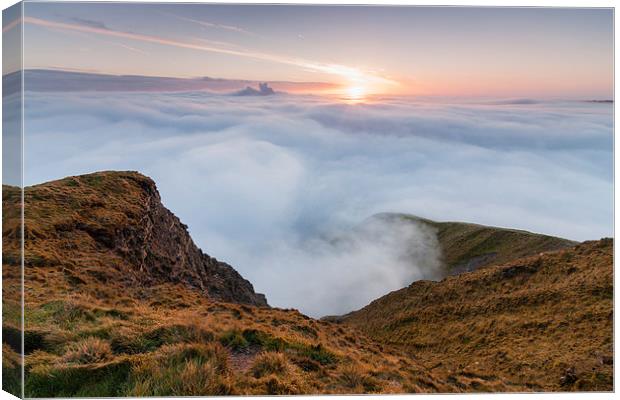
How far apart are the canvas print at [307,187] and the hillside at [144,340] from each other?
0.04 meters

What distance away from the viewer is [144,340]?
7.16 metres

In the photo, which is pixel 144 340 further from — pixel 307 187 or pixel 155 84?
pixel 155 84

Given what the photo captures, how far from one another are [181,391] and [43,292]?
3.36m

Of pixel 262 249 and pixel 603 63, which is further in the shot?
pixel 262 249

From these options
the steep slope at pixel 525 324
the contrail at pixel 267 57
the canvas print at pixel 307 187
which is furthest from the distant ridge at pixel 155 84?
the steep slope at pixel 525 324

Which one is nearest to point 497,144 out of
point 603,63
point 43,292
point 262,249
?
point 603,63

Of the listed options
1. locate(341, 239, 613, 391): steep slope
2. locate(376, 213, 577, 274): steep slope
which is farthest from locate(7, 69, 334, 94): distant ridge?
locate(341, 239, 613, 391): steep slope

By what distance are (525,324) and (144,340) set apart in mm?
6803

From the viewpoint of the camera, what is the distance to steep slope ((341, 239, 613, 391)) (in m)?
8.03

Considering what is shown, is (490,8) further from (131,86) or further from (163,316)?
(163,316)

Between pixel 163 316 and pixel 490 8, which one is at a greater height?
pixel 490 8

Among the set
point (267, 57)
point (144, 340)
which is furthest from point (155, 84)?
point (144, 340)

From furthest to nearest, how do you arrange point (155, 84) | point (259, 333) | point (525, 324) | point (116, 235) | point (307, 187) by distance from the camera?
point (116, 235), point (307, 187), point (155, 84), point (525, 324), point (259, 333)

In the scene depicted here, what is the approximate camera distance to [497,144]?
10.2 m
